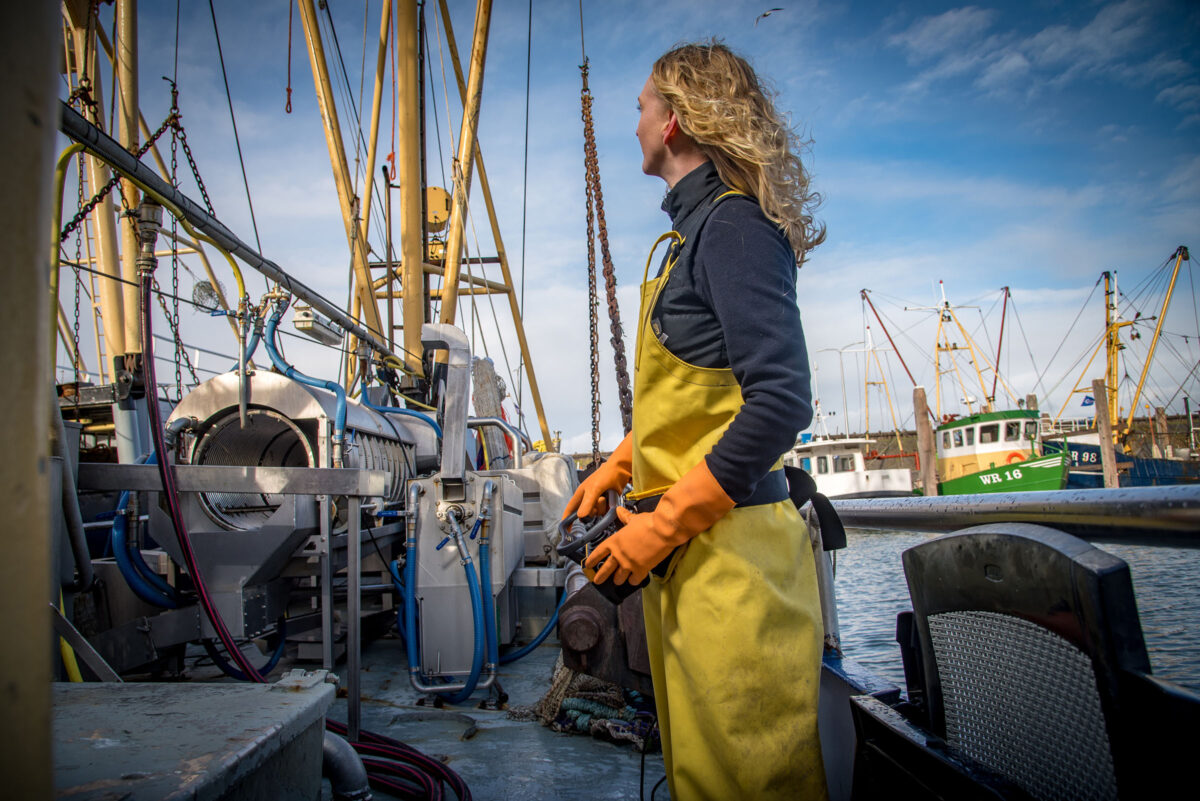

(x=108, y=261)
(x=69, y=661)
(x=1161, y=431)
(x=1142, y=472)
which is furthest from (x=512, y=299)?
(x=1161, y=431)

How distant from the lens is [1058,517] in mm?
877

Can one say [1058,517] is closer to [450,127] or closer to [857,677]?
[857,677]

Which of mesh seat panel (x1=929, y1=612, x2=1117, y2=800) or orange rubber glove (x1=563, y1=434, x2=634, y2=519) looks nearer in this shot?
mesh seat panel (x1=929, y1=612, x2=1117, y2=800)

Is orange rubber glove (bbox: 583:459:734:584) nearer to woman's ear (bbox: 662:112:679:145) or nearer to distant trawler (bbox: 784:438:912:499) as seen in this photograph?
woman's ear (bbox: 662:112:679:145)

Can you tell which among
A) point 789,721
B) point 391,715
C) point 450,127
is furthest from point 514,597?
point 450,127

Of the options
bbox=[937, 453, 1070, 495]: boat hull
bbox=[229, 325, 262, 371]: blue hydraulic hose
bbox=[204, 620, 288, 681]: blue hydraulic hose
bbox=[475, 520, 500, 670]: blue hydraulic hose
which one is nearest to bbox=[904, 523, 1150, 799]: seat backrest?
bbox=[475, 520, 500, 670]: blue hydraulic hose

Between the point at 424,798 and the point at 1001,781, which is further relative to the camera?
the point at 424,798

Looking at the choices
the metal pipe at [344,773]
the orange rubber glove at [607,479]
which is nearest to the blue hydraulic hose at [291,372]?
the metal pipe at [344,773]

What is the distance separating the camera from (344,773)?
1.47 meters

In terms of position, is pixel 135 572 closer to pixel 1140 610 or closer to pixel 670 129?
pixel 670 129

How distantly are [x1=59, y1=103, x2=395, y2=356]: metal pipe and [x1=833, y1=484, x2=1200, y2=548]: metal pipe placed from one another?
2160mm

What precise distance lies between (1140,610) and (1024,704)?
350cm

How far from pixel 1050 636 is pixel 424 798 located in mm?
1863

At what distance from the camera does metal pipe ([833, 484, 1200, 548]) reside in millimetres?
745
